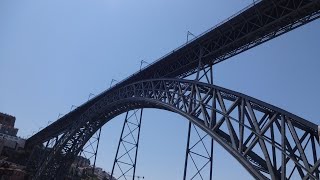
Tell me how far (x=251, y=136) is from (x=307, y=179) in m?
3.11

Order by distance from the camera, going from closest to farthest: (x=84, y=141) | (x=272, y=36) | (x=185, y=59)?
(x=272, y=36), (x=185, y=59), (x=84, y=141)

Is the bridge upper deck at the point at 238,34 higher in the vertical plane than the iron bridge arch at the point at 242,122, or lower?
higher

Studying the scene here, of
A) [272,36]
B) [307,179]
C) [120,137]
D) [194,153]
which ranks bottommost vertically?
[307,179]

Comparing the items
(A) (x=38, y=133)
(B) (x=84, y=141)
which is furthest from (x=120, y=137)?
(A) (x=38, y=133)

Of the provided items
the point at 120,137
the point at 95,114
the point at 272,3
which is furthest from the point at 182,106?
the point at 95,114

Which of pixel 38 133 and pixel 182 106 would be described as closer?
pixel 182 106

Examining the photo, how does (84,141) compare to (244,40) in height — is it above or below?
below

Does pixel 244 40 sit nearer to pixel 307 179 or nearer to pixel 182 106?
pixel 182 106

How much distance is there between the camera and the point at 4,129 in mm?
71438

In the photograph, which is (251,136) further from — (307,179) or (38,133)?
(38,133)

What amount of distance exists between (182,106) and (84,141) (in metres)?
21.0

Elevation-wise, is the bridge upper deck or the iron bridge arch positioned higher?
the bridge upper deck

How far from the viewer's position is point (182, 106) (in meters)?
21.2

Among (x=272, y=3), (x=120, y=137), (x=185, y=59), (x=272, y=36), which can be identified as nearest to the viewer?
(x=272, y=3)
